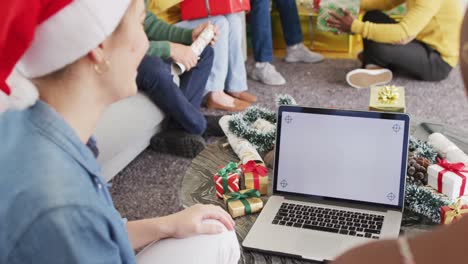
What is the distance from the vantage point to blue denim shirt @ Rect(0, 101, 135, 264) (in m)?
0.80

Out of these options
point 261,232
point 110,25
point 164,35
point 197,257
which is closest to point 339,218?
point 261,232

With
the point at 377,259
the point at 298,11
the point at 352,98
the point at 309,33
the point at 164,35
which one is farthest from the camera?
the point at 309,33

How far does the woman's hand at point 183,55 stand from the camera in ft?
7.36

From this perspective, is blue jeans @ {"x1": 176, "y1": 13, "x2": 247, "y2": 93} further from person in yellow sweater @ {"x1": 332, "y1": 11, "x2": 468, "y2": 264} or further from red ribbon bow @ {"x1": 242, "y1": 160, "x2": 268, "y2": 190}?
person in yellow sweater @ {"x1": 332, "y1": 11, "x2": 468, "y2": 264}

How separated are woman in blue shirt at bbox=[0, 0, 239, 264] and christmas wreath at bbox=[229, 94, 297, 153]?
21.8 inches

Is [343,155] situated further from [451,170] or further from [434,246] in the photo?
[434,246]

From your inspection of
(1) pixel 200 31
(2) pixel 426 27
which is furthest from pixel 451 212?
(2) pixel 426 27

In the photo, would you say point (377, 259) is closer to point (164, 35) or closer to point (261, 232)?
point (261, 232)

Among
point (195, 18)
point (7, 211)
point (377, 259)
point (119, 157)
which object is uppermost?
point (377, 259)

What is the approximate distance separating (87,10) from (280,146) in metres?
0.58

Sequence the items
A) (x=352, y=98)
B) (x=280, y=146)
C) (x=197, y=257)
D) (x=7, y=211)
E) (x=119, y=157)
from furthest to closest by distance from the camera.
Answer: (x=352, y=98) → (x=119, y=157) → (x=280, y=146) → (x=197, y=257) → (x=7, y=211)

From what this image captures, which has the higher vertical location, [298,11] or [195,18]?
[195,18]

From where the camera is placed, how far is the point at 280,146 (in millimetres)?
1293

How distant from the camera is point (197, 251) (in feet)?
3.65
